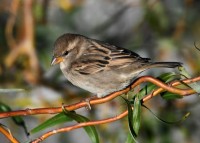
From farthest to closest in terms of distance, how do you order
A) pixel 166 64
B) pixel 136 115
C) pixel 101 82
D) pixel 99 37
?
1. pixel 99 37
2. pixel 101 82
3. pixel 166 64
4. pixel 136 115

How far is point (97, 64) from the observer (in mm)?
2670

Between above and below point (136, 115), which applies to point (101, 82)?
above

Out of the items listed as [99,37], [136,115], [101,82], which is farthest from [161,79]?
[99,37]

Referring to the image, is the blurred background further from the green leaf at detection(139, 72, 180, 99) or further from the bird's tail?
the green leaf at detection(139, 72, 180, 99)

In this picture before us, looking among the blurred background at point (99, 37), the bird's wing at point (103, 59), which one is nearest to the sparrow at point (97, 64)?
the bird's wing at point (103, 59)

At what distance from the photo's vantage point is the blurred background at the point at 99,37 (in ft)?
12.6

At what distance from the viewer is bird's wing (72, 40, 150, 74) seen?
2559 millimetres

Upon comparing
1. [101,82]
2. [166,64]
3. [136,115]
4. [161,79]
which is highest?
[101,82]

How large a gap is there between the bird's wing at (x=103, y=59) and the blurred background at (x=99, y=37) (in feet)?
2.75

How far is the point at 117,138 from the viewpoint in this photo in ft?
12.4

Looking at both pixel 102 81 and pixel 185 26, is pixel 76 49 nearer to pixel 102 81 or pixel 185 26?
pixel 102 81

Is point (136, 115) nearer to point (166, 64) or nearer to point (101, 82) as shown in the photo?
point (166, 64)

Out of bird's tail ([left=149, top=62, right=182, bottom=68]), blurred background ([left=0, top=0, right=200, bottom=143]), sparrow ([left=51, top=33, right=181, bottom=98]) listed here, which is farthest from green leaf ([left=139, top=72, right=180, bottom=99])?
blurred background ([left=0, top=0, right=200, bottom=143])

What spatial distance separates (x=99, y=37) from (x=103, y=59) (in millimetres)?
1739
